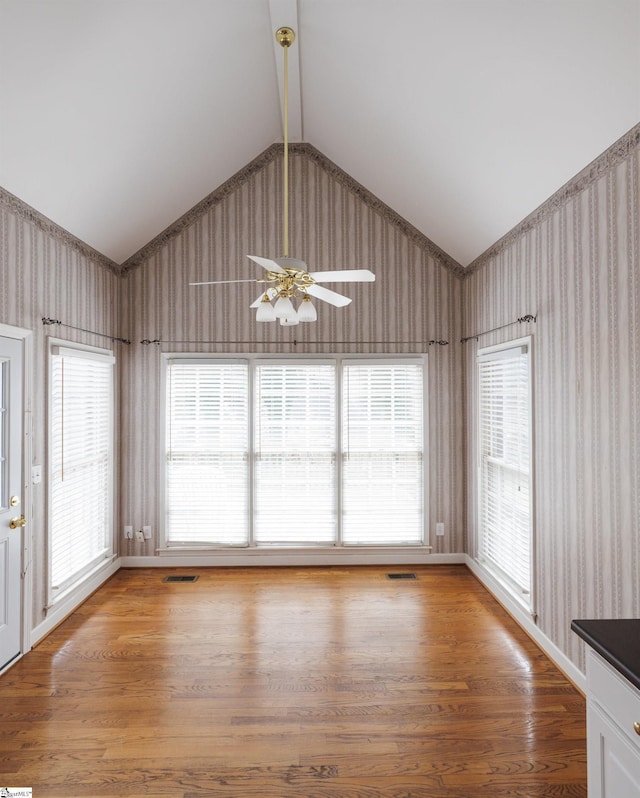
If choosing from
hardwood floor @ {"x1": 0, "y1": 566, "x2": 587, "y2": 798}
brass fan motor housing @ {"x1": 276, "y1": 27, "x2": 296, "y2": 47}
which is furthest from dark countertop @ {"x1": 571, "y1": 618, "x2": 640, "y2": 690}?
brass fan motor housing @ {"x1": 276, "y1": 27, "x2": 296, "y2": 47}

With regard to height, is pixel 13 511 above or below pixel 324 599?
above

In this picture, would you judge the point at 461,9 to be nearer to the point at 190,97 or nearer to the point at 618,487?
the point at 190,97

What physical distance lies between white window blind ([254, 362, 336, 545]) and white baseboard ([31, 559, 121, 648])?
143cm

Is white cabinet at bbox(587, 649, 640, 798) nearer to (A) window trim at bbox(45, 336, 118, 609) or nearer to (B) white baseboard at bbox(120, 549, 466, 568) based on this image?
(B) white baseboard at bbox(120, 549, 466, 568)

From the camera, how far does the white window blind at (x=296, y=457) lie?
4.62 metres

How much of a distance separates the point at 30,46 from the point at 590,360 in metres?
3.34

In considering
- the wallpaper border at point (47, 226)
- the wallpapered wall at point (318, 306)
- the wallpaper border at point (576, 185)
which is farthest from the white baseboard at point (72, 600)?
the wallpaper border at point (576, 185)

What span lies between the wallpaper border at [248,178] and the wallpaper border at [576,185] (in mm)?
889

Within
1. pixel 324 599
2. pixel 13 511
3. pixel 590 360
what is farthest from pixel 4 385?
pixel 590 360

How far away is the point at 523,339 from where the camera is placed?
337 centimetres

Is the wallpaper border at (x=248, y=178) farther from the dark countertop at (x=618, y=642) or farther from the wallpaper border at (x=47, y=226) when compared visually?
the dark countertop at (x=618, y=642)

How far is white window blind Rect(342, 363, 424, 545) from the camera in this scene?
182 inches

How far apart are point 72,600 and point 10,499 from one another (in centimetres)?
121

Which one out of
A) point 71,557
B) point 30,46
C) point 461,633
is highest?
point 30,46
